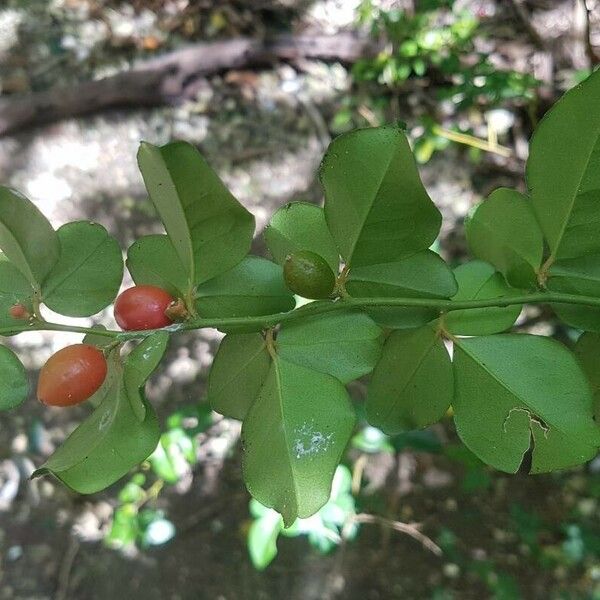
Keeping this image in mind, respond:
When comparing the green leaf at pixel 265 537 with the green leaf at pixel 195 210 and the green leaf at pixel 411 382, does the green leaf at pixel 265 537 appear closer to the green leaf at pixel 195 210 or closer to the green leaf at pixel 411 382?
the green leaf at pixel 411 382

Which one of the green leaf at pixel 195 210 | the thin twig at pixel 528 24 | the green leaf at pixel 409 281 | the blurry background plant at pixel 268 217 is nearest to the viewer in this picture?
the green leaf at pixel 195 210

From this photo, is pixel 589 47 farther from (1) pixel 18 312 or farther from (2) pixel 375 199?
(1) pixel 18 312

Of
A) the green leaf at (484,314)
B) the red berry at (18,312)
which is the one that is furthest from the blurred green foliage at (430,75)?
the red berry at (18,312)

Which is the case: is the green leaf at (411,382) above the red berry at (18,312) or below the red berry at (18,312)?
below

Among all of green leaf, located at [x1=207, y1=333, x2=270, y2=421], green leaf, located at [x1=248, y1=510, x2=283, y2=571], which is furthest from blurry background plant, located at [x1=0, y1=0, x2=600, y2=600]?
green leaf, located at [x1=207, y1=333, x2=270, y2=421]

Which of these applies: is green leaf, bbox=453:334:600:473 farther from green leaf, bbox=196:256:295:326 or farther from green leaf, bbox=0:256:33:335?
green leaf, bbox=0:256:33:335

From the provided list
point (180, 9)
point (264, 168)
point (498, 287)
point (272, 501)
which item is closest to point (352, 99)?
point (264, 168)

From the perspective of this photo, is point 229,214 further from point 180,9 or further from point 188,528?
point 180,9

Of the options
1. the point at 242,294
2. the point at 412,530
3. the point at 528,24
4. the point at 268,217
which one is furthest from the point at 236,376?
the point at 528,24
